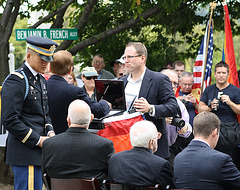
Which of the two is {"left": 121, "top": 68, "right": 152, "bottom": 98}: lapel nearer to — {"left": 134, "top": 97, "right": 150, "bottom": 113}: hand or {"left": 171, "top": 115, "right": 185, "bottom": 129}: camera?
{"left": 134, "top": 97, "right": 150, "bottom": 113}: hand

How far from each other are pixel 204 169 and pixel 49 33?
546 cm

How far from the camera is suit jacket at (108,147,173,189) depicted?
373 cm

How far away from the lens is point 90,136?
3932 millimetres

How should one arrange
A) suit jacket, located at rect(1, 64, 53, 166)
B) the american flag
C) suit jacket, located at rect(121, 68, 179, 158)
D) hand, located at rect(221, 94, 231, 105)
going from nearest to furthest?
1. suit jacket, located at rect(1, 64, 53, 166)
2. suit jacket, located at rect(121, 68, 179, 158)
3. hand, located at rect(221, 94, 231, 105)
4. the american flag

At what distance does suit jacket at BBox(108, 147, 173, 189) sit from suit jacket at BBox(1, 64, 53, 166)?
32.3 inches

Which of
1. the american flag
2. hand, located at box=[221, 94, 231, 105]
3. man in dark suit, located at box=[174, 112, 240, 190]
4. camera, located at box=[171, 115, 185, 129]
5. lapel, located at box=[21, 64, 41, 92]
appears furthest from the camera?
the american flag

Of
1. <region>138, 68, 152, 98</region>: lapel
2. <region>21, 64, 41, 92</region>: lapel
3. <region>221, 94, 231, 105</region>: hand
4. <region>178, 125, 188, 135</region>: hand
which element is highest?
<region>21, 64, 41, 92</region>: lapel

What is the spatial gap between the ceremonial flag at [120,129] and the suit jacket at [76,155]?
88 centimetres

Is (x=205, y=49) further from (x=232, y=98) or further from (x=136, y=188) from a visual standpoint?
(x=136, y=188)

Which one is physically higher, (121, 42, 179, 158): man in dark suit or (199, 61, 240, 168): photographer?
(121, 42, 179, 158): man in dark suit

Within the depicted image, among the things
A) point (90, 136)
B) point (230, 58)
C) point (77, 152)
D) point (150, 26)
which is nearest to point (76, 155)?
point (77, 152)

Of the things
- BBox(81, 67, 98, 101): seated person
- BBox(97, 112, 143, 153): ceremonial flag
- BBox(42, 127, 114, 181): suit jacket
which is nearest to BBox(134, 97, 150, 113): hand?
BBox(97, 112, 143, 153): ceremonial flag

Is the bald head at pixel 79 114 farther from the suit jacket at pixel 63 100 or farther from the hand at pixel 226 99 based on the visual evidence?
the hand at pixel 226 99

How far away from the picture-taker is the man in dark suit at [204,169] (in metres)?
3.66
